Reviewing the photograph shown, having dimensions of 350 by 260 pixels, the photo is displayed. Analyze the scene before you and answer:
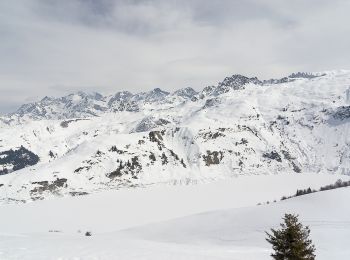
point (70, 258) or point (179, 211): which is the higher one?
point (70, 258)

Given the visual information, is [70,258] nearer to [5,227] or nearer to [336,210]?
[336,210]

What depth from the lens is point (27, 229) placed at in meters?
151

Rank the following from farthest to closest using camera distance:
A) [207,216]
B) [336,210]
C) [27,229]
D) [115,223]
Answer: [115,223], [27,229], [207,216], [336,210]

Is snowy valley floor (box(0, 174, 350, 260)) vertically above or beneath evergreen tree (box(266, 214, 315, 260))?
beneath

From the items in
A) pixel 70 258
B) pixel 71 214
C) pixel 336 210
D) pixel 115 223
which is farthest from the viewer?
pixel 71 214

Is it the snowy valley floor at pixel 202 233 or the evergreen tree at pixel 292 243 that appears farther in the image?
the snowy valley floor at pixel 202 233

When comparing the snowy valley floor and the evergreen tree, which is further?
the snowy valley floor

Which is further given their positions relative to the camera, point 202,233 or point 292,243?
point 202,233

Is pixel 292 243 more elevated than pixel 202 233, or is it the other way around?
pixel 292 243

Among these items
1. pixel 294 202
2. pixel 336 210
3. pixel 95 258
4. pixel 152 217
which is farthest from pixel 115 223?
pixel 95 258

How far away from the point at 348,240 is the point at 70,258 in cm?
6169

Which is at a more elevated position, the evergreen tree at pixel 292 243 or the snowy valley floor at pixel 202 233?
the evergreen tree at pixel 292 243

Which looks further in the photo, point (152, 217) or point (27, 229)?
point (152, 217)

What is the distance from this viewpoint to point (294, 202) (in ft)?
388
